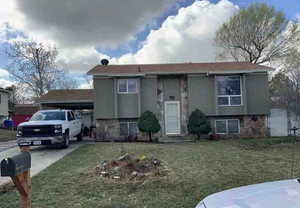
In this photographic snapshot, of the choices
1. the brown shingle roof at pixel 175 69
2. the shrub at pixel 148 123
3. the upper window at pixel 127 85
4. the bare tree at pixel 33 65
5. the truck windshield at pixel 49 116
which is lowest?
the shrub at pixel 148 123

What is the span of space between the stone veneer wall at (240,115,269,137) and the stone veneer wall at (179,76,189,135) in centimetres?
396

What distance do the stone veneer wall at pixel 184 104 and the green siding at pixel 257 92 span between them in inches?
167

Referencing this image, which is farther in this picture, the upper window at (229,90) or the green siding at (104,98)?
the upper window at (229,90)

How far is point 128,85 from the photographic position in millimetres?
15602

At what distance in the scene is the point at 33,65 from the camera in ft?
98.0

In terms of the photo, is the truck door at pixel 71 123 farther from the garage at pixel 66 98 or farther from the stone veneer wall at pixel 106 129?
the garage at pixel 66 98

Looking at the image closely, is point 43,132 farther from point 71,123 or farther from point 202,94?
point 202,94

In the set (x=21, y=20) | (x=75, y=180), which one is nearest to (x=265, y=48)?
(x=21, y=20)

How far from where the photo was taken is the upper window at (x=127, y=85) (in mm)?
15547

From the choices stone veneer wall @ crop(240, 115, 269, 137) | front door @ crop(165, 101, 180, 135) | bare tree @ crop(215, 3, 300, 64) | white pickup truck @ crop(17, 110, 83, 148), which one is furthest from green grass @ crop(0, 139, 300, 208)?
bare tree @ crop(215, 3, 300, 64)

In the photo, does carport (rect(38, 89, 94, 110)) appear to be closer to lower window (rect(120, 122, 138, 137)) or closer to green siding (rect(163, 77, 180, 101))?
lower window (rect(120, 122, 138, 137))

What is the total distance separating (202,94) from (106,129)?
7076 millimetres

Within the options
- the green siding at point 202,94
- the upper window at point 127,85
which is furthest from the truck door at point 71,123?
the green siding at point 202,94

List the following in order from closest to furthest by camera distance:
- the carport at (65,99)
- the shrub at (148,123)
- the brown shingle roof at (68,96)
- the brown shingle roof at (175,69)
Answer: the shrub at (148,123) → the brown shingle roof at (175,69) → the carport at (65,99) → the brown shingle roof at (68,96)
